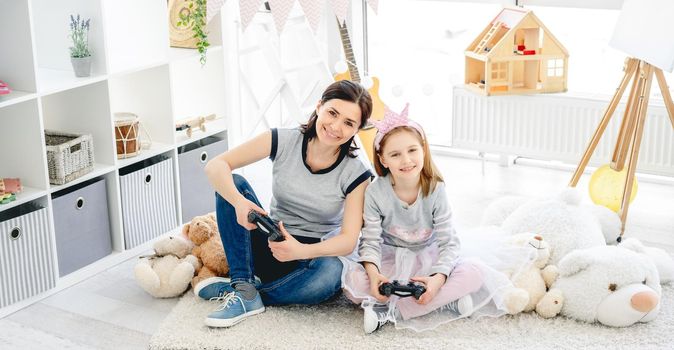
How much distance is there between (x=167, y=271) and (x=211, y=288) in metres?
0.18

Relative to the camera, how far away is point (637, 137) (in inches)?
120

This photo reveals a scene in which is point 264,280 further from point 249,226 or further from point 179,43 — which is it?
point 179,43

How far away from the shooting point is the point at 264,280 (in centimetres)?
266

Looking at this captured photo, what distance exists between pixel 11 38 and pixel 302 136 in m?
0.89

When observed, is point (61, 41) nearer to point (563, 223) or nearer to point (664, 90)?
point (563, 223)

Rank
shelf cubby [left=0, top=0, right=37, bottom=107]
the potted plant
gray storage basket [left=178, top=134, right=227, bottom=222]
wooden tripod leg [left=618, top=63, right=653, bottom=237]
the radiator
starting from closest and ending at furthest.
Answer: shelf cubby [left=0, top=0, right=37, bottom=107] < the potted plant < wooden tripod leg [left=618, top=63, right=653, bottom=237] < gray storage basket [left=178, top=134, right=227, bottom=222] < the radiator

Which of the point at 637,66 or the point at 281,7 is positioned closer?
the point at 281,7

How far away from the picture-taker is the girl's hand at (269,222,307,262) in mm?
2467

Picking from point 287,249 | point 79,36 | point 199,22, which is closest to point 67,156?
point 79,36

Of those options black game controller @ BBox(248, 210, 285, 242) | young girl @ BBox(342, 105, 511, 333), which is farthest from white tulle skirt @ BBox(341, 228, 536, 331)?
black game controller @ BBox(248, 210, 285, 242)

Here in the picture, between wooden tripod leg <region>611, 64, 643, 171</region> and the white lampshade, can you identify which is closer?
the white lampshade

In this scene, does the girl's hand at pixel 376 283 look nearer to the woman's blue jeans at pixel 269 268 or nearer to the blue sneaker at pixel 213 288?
the woman's blue jeans at pixel 269 268

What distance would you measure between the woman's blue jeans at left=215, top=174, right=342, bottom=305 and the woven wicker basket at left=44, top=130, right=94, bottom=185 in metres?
0.55

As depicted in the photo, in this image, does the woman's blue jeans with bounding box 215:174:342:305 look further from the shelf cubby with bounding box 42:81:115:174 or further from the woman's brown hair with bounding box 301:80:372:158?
the shelf cubby with bounding box 42:81:115:174
